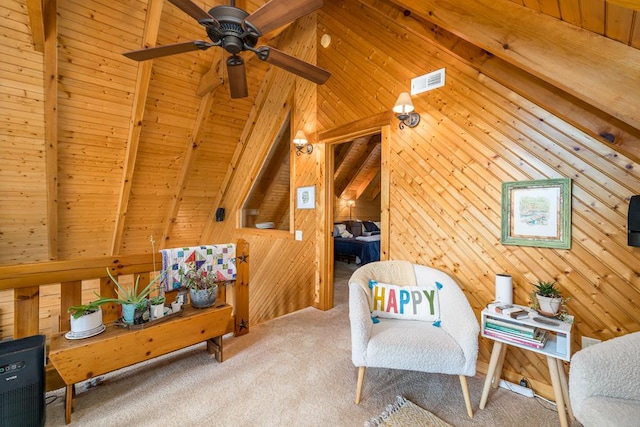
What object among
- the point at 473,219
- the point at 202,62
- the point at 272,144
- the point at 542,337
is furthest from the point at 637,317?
the point at 202,62

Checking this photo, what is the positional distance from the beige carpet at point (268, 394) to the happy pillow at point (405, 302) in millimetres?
480

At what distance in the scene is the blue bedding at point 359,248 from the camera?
5.89m

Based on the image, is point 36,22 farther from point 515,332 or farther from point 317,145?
point 515,332

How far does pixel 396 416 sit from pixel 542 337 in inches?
40.7

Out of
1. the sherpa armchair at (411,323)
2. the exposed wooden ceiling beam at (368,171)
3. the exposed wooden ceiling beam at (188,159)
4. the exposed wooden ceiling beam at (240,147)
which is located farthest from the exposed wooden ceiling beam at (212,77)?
the exposed wooden ceiling beam at (368,171)

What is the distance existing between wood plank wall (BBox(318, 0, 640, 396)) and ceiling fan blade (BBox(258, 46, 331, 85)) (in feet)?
3.16

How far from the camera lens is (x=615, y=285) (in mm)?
1723

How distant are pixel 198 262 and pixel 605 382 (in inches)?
104

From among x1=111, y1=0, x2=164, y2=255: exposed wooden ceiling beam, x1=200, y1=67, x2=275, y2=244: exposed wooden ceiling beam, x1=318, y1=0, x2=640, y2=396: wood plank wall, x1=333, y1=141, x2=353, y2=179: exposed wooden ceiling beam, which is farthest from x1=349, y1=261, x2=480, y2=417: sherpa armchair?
x1=333, y1=141, x2=353, y2=179: exposed wooden ceiling beam

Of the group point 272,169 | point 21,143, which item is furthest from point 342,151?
point 21,143

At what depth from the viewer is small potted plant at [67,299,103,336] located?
5.62ft

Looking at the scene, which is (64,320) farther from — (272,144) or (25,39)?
(272,144)

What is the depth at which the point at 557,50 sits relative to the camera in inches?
56.8

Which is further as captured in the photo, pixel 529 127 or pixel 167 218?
pixel 167 218
